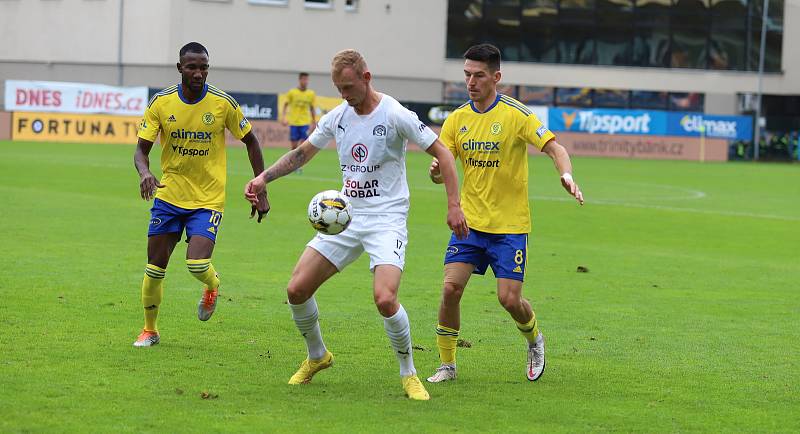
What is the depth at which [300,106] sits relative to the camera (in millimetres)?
31328

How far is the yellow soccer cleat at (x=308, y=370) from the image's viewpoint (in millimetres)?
7805

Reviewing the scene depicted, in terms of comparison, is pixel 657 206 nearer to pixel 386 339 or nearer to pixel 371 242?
pixel 386 339

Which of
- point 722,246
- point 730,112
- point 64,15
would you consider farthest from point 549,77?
point 722,246

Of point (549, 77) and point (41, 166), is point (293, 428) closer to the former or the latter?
point (41, 166)

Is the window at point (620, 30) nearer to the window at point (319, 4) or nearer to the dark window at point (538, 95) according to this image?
the dark window at point (538, 95)

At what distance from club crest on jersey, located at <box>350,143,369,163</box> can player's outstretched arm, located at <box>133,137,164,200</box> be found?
1.62 m

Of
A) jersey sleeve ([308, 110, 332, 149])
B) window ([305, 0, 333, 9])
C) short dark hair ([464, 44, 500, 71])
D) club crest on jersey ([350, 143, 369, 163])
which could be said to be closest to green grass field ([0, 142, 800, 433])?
club crest on jersey ([350, 143, 369, 163])

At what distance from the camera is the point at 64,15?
5322 cm

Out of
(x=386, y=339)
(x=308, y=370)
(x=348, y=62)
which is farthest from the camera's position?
(x=386, y=339)

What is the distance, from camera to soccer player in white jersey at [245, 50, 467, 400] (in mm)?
7508

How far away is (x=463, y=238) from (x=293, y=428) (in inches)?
70.4

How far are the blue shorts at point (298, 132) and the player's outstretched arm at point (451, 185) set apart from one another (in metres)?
24.2

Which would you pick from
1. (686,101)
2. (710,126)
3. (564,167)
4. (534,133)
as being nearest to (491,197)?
(534,133)

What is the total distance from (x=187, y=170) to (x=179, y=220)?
0.39 metres
